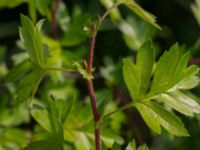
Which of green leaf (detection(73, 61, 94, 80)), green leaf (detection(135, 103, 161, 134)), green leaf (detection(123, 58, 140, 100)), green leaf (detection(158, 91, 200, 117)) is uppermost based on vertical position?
green leaf (detection(73, 61, 94, 80))

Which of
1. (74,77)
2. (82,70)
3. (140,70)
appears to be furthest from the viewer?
(74,77)

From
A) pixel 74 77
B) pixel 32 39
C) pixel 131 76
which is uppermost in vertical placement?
pixel 32 39

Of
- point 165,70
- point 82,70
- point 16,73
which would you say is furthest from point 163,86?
point 16,73

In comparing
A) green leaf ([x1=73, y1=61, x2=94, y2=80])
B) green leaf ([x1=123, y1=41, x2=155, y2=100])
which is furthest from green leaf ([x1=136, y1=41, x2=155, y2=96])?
green leaf ([x1=73, y1=61, x2=94, y2=80])

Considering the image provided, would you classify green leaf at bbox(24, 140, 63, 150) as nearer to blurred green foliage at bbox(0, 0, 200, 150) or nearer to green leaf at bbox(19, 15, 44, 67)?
blurred green foliage at bbox(0, 0, 200, 150)

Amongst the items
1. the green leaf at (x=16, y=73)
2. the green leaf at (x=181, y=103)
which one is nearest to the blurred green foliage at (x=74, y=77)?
the green leaf at (x=16, y=73)

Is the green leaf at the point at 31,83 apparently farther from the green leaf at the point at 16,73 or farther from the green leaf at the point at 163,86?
the green leaf at the point at 163,86

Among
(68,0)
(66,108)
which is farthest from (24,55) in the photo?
(68,0)

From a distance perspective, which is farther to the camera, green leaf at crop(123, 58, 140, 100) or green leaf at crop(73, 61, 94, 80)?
green leaf at crop(123, 58, 140, 100)

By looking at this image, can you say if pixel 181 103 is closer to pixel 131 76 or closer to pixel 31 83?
pixel 131 76

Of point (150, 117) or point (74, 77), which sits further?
point (74, 77)
